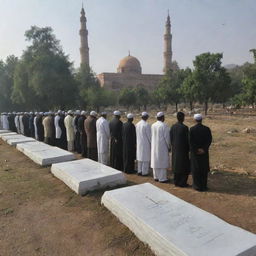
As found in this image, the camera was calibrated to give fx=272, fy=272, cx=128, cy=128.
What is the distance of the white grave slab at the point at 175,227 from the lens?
2805mm

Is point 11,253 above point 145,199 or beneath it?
beneath

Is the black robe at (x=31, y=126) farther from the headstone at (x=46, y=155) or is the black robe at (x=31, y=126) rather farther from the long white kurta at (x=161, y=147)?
the long white kurta at (x=161, y=147)

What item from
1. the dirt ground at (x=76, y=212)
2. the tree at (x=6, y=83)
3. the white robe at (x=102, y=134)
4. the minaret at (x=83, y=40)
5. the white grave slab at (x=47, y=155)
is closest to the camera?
the dirt ground at (x=76, y=212)

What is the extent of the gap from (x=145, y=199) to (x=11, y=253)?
1.91 m

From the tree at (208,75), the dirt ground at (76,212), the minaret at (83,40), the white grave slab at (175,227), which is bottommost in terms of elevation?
the dirt ground at (76,212)

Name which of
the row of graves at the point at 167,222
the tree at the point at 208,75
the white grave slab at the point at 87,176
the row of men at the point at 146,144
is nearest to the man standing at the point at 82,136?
the row of men at the point at 146,144

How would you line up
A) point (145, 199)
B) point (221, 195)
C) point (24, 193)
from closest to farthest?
1. point (145, 199)
2. point (221, 195)
3. point (24, 193)

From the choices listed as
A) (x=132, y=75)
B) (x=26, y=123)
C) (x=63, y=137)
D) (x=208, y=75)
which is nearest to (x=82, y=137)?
(x=63, y=137)

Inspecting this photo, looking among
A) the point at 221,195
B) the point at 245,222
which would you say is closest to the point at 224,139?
the point at 221,195

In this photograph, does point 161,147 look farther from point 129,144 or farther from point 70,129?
point 70,129

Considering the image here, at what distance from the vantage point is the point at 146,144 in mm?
6250

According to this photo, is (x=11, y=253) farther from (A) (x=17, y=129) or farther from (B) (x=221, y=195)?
(A) (x=17, y=129)

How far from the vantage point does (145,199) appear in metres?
4.09

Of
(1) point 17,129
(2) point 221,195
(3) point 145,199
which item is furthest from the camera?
(1) point 17,129
